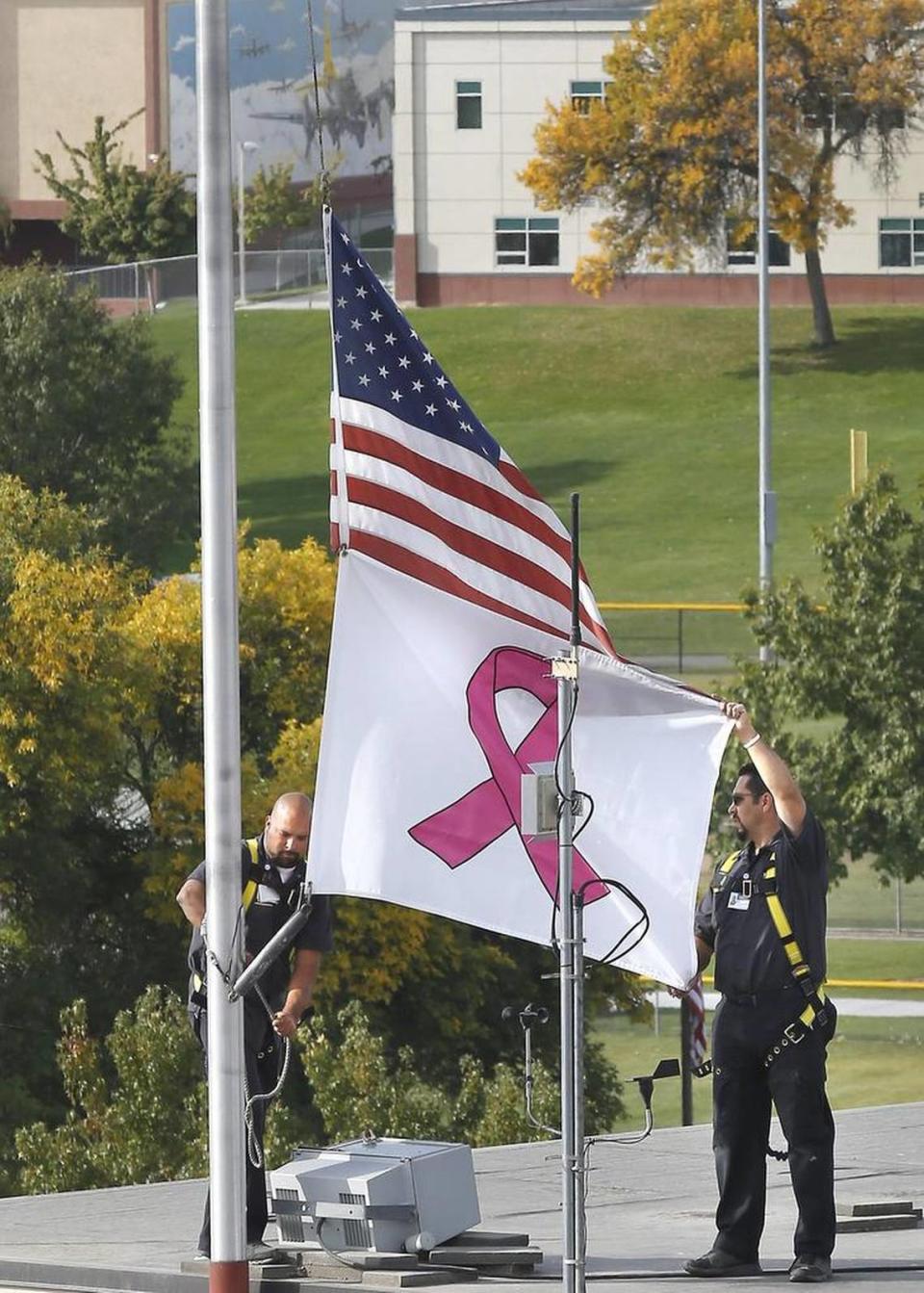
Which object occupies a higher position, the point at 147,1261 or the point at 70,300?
the point at 70,300

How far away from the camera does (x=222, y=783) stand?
809 centimetres

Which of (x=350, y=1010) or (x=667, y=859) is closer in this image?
(x=667, y=859)

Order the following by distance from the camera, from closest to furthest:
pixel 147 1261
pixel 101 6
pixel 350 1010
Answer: pixel 147 1261 < pixel 350 1010 < pixel 101 6

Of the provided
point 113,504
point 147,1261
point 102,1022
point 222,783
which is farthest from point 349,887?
point 113,504

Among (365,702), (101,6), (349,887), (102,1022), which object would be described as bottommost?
(102,1022)

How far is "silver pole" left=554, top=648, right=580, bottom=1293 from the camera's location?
7.31m

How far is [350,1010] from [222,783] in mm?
14609

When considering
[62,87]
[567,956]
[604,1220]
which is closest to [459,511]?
[567,956]

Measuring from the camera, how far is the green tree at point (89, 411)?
167ft

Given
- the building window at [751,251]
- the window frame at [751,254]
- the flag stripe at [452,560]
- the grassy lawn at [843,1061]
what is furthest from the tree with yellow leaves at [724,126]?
the flag stripe at [452,560]

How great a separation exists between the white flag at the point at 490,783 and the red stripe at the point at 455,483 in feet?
1.34

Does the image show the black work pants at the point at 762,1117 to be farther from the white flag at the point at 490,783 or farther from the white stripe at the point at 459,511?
the white stripe at the point at 459,511

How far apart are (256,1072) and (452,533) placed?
218cm

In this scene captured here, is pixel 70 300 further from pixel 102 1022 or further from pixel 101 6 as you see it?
pixel 101 6
